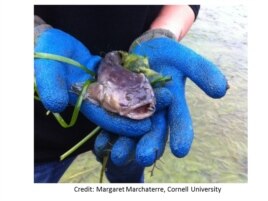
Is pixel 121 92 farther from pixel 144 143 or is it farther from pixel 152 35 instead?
pixel 152 35

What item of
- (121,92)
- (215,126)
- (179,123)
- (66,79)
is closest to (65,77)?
(66,79)

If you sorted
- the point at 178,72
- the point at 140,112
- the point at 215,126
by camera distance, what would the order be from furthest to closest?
Answer: the point at 215,126, the point at 178,72, the point at 140,112

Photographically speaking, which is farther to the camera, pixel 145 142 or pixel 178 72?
pixel 178 72

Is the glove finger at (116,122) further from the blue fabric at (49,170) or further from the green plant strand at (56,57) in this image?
the blue fabric at (49,170)

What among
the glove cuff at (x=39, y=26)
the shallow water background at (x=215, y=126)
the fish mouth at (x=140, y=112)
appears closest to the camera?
the fish mouth at (x=140, y=112)

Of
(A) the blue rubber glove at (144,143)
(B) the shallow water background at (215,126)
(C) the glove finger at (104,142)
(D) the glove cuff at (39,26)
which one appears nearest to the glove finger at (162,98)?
(A) the blue rubber glove at (144,143)

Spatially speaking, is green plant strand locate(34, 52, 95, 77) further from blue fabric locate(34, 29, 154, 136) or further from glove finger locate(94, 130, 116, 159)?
glove finger locate(94, 130, 116, 159)
